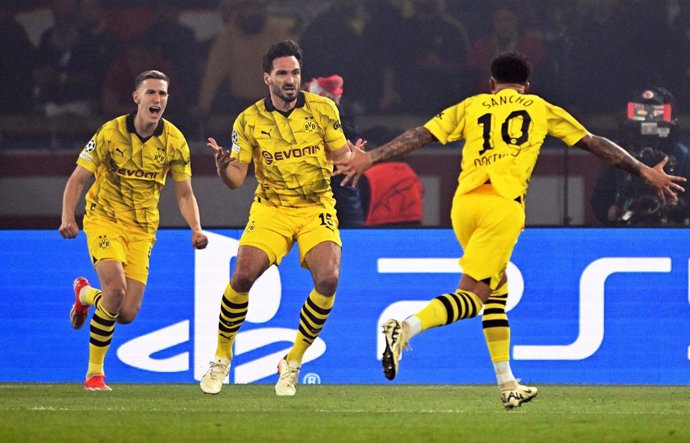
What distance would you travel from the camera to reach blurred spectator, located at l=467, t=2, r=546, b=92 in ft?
39.0

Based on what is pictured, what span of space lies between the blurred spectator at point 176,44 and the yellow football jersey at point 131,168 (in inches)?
41.1

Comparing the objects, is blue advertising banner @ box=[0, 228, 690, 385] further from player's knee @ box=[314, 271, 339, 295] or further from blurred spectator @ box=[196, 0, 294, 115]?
player's knee @ box=[314, 271, 339, 295]

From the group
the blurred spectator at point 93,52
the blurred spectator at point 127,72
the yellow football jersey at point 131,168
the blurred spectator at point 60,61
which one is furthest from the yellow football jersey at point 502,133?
the blurred spectator at point 60,61

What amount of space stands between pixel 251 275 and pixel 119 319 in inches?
57.8

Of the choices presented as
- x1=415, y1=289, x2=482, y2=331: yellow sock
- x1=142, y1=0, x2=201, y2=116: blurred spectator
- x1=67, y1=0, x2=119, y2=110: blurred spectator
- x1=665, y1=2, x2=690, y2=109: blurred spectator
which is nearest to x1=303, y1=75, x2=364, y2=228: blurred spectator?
x1=142, y1=0, x2=201, y2=116: blurred spectator

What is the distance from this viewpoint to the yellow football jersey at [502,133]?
8609 mm

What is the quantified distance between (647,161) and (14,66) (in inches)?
181

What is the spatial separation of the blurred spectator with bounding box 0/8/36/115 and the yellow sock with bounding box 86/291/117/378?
194cm

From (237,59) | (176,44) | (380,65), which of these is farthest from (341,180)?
(176,44)

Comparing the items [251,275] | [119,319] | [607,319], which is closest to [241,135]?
[251,275]

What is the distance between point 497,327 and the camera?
8.83 metres

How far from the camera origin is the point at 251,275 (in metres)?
9.88

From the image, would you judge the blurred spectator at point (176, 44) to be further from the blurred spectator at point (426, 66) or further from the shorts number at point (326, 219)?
the shorts number at point (326, 219)

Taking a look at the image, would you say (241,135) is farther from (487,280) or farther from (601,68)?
(601,68)
